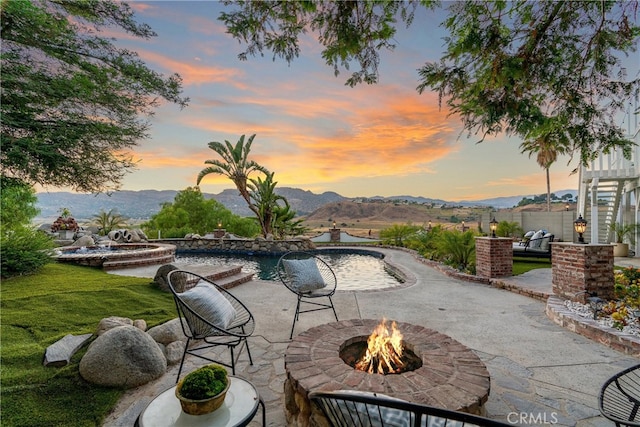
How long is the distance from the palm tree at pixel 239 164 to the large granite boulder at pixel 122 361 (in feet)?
40.7

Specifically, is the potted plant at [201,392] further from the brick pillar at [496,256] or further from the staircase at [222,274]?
the brick pillar at [496,256]

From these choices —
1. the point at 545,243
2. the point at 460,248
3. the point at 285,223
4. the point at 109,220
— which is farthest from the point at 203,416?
the point at 109,220

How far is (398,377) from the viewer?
1.88 metres

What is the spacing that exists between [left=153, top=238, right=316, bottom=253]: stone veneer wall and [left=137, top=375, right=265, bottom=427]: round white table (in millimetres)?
11939

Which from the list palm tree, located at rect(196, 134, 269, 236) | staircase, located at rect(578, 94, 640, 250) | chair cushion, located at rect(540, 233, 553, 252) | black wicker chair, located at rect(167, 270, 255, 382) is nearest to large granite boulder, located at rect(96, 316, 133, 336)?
black wicker chair, located at rect(167, 270, 255, 382)

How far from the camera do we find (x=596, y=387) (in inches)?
95.7

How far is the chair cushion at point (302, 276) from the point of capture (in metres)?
3.77

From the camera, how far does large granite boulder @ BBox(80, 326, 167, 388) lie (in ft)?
7.86

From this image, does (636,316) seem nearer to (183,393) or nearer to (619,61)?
(619,61)

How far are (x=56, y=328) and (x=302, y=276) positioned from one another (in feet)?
9.11

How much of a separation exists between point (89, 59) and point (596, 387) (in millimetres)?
8060

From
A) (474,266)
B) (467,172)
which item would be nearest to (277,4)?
(474,266)

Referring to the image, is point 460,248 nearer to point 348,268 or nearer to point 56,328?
point 348,268

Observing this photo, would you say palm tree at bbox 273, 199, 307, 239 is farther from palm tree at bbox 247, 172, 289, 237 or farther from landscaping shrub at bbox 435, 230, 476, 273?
landscaping shrub at bbox 435, 230, 476, 273
